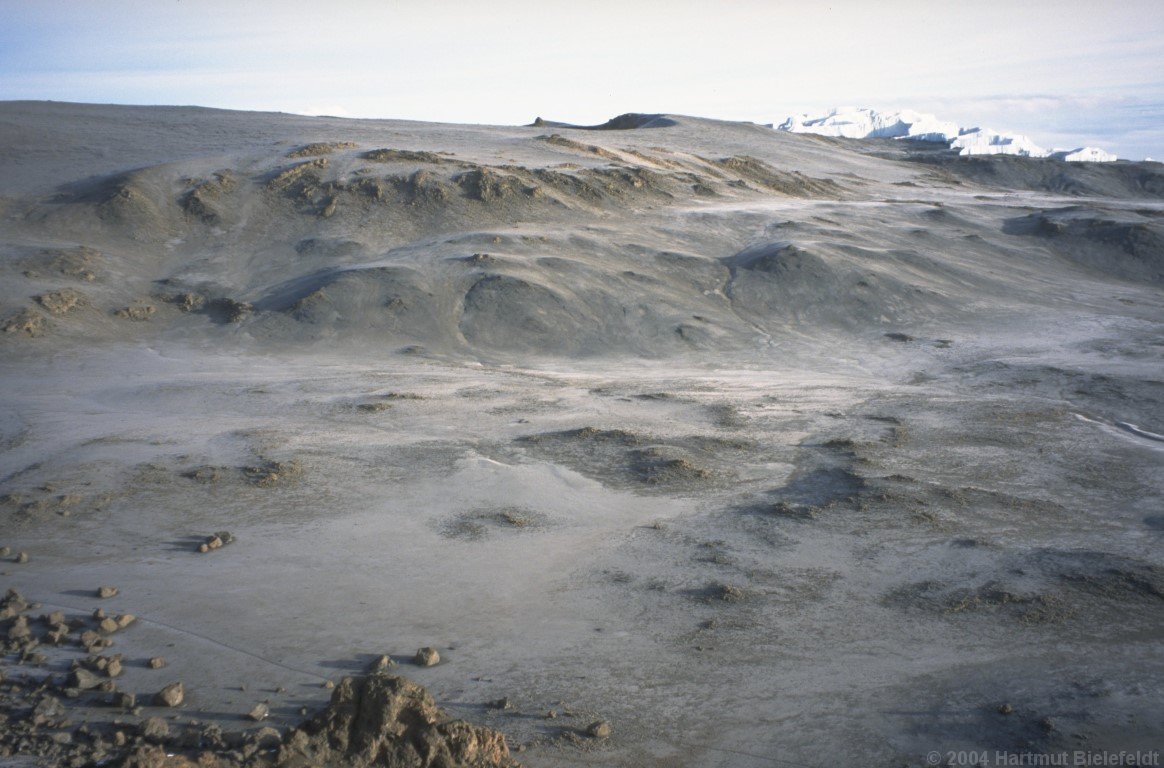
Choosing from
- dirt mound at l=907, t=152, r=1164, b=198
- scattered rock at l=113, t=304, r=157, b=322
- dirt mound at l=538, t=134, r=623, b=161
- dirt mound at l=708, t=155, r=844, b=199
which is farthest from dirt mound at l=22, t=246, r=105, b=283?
dirt mound at l=907, t=152, r=1164, b=198

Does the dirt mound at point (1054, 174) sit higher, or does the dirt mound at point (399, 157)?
the dirt mound at point (1054, 174)

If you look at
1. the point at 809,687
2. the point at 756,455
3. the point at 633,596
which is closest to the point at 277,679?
the point at 633,596

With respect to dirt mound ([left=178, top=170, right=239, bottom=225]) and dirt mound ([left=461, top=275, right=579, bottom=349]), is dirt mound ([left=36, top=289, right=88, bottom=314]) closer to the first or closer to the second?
dirt mound ([left=178, top=170, right=239, bottom=225])

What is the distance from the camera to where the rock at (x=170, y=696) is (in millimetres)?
3480

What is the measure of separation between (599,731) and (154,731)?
1601 mm

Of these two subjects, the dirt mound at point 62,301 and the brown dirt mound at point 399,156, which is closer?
the dirt mound at point 62,301

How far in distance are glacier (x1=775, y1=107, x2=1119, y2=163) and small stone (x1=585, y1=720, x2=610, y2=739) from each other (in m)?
35.7

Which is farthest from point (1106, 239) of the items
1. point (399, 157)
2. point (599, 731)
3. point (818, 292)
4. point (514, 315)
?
point (599, 731)

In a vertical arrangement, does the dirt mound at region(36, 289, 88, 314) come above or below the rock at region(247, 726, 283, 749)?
above

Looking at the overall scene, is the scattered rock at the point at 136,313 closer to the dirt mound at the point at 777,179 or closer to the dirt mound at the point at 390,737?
the dirt mound at the point at 390,737

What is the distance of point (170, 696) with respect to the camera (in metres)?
3.49

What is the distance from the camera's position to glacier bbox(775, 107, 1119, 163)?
3853cm

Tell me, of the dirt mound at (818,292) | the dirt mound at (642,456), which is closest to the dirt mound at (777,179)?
the dirt mound at (818,292)

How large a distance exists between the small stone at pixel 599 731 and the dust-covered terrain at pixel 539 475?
14 millimetres
